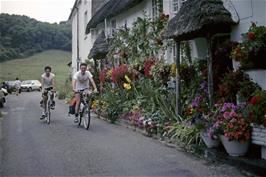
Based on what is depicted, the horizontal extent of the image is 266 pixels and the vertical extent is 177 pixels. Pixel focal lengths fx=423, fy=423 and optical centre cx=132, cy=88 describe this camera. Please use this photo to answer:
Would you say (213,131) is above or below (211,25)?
below

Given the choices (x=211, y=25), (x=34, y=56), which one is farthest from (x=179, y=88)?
(x=34, y=56)

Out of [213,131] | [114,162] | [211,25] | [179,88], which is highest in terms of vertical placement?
[211,25]

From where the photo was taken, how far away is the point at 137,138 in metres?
11.2

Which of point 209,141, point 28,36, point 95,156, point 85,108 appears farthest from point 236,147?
point 28,36

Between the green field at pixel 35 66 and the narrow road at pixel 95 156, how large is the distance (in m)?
57.1

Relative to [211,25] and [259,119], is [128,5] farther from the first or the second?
[259,119]

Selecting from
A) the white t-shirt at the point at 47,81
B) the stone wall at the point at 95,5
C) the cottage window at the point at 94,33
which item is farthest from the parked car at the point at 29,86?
the white t-shirt at the point at 47,81

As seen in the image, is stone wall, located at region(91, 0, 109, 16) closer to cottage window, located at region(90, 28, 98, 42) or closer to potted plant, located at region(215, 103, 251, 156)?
cottage window, located at region(90, 28, 98, 42)

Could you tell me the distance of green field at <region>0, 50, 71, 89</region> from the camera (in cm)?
7463

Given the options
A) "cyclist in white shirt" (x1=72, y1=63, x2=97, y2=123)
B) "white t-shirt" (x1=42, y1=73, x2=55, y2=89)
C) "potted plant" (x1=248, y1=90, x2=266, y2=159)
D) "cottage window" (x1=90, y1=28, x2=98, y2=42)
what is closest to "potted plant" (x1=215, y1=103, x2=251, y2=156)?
"potted plant" (x1=248, y1=90, x2=266, y2=159)

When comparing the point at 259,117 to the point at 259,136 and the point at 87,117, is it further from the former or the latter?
the point at 87,117

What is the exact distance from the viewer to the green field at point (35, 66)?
74631mm

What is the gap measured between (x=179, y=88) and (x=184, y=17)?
2126 millimetres

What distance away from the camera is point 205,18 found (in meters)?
9.23
